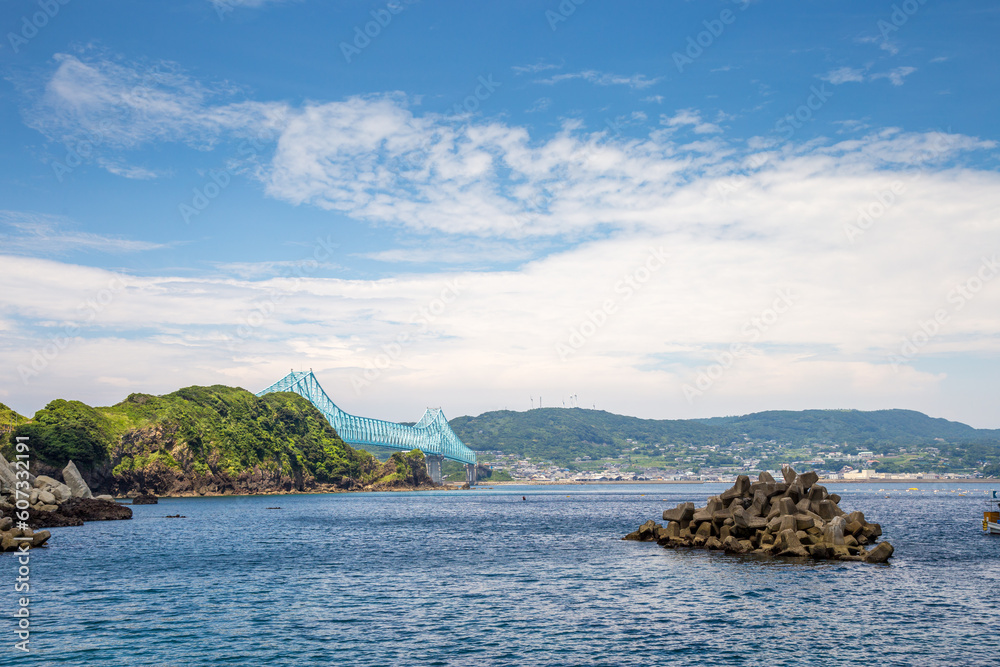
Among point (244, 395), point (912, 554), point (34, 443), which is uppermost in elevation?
point (244, 395)

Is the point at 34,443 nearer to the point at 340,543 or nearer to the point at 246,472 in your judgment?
the point at 246,472

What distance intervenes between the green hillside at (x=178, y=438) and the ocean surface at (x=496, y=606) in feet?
238

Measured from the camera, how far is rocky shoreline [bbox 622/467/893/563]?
43844mm

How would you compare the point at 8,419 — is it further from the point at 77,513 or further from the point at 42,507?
the point at 42,507

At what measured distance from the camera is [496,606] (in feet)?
97.9

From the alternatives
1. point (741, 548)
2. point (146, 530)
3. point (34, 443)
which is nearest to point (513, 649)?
point (741, 548)

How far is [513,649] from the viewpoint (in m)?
22.7

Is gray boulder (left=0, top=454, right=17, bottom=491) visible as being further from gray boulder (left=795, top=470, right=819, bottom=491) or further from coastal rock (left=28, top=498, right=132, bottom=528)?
gray boulder (left=795, top=470, right=819, bottom=491)

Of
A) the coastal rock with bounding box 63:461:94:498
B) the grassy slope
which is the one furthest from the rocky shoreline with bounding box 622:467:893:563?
the grassy slope

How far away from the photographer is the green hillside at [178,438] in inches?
4685

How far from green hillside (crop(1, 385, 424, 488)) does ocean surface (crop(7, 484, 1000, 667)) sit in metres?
72.5

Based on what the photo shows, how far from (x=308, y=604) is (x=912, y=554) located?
38391mm

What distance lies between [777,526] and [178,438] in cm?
13418

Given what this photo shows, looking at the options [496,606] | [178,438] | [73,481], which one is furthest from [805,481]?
[178,438]
